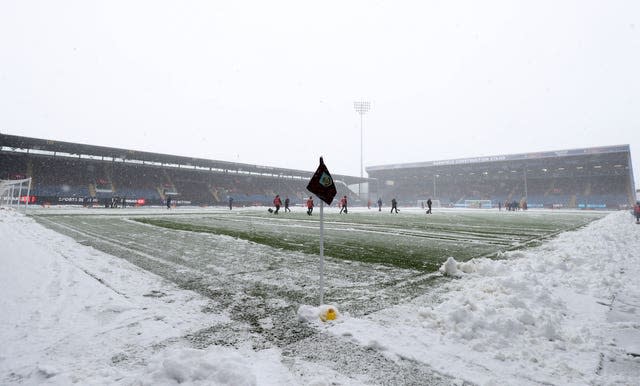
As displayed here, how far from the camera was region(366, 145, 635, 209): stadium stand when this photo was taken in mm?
53281

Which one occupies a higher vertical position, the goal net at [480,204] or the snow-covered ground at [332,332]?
the goal net at [480,204]

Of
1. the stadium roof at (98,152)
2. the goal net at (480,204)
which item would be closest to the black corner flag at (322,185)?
the stadium roof at (98,152)

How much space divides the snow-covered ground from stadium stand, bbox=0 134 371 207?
3853cm

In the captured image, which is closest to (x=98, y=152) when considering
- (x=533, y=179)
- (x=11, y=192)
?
(x=11, y=192)

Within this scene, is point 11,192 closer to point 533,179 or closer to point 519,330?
point 519,330

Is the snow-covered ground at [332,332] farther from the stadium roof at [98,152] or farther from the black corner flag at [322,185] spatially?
the stadium roof at [98,152]

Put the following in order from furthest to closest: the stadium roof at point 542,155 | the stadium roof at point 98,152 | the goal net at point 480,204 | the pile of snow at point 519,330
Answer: the goal net at point 480,204 → the stadium roof at point 542,155 → the stadium roof at point 98,152 → the pile of snow at point 519,330

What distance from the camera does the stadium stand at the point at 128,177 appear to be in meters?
38.8

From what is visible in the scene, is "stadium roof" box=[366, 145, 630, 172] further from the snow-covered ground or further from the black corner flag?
the black corner flag

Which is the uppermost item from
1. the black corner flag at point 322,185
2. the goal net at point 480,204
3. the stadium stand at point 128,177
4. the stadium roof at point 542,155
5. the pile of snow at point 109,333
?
the stadium roof at point 542,155

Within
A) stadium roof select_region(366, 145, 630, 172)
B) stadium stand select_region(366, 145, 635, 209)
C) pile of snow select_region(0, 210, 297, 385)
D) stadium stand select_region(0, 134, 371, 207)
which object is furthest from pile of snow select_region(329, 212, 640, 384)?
stadium roof select_region(366, 145, 630, 172)

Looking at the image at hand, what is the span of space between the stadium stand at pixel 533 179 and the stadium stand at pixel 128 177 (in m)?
28.5

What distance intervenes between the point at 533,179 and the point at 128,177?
72747 mm

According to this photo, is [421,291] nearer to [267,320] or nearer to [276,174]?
[267,320]
